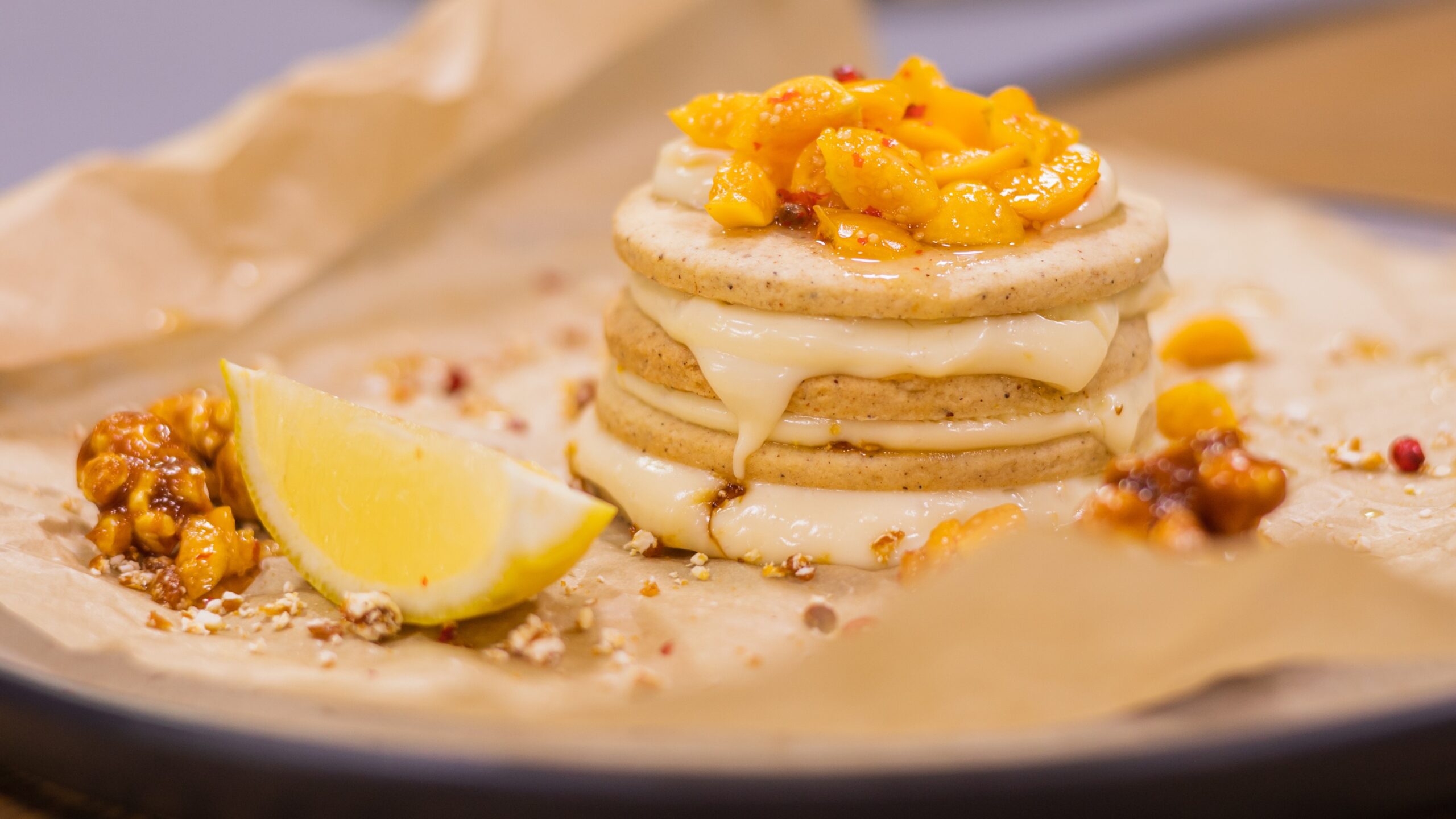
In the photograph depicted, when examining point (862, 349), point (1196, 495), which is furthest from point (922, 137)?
point (1196, 495)

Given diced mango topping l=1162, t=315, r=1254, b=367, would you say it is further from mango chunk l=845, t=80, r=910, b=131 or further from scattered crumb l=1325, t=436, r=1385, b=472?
mango chunk l=845, t=80, r=910, b=131

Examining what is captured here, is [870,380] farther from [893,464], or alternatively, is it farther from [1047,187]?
[1047,187]

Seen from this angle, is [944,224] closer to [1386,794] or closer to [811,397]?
[811,397]

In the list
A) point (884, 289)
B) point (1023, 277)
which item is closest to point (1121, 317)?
point (1023, 277)

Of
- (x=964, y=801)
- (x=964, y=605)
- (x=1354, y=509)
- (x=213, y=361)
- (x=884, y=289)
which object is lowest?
(x=213, y=361)

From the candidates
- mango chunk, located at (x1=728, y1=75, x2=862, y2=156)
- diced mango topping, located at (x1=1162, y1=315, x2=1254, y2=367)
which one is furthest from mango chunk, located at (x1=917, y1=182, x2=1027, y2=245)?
diced mango topping, located at (x1=1162, y1=315, x2=1254, y2=367)

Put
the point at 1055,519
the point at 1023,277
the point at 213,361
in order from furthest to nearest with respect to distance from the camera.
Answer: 1. the point at 213,361
2. the point at 1055,519
3. the point at 1023,277

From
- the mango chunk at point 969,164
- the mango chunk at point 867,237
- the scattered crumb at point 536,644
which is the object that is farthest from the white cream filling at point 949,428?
the scattered crumb at point 536,644

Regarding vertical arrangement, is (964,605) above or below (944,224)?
below
